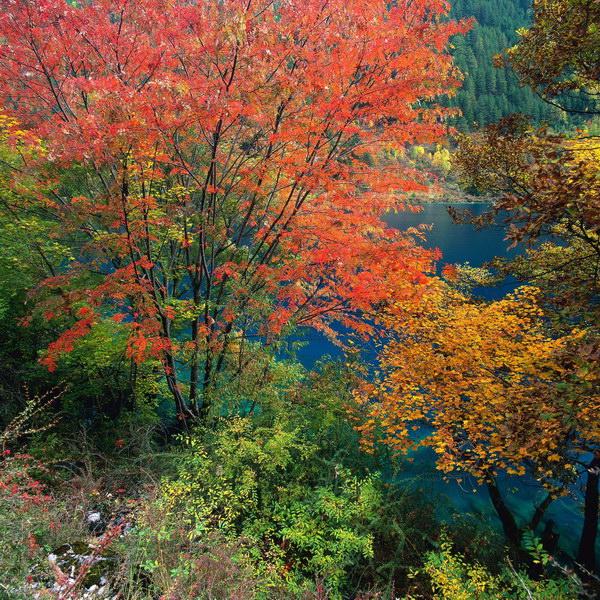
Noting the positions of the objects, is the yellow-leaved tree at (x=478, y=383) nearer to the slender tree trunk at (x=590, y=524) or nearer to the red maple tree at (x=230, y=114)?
the slender tree trunk at (x=590, y=524)

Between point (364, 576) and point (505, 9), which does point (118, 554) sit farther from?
point (505, 9)

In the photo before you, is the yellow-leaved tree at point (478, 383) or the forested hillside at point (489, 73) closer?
the yellow-leaved tree at point (478, 383)

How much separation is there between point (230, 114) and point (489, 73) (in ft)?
409

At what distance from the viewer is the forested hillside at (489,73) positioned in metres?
93.3

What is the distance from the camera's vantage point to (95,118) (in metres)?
5.42

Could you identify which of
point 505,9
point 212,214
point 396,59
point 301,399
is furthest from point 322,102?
point 505,9

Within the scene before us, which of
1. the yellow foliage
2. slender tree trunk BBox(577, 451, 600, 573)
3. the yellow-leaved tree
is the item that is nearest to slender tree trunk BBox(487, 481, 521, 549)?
the yellow-leaved tree

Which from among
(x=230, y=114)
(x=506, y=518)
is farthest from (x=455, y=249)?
(x=230, y=114)

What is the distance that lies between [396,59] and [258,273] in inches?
176

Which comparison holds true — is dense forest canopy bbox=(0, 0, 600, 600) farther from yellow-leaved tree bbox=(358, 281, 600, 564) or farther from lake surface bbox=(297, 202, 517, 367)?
lake surface bbox=(297, 202, 517, 367)

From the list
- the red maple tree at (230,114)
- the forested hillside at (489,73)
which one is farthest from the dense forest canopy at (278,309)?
the forested hillside at (489,73)

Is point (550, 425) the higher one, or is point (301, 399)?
point (550, 425)

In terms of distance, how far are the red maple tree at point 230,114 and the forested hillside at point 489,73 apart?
70521mm

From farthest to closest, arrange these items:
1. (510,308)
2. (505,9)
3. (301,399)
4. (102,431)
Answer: (505,9)
(301,399)
(102,431)
(510,308)
